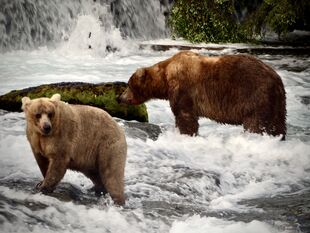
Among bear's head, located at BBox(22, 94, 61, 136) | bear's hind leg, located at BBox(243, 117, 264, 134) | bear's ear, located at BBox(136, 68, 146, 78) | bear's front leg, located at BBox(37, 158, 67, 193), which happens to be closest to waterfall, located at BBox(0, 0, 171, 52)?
bear's ear, located at BBox(136, 68, 146, 78)

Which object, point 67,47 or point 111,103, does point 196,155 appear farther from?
point 67,47

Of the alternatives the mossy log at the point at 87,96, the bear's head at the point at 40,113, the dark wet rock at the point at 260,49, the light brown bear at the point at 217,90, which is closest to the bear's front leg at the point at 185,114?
the light brown bear at the point at 217,90

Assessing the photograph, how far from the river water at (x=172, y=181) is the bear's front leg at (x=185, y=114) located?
10 centimetres

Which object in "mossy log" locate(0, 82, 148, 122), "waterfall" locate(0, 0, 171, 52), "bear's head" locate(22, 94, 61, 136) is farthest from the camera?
"waterfall" locate(0, 0, 171, 52)

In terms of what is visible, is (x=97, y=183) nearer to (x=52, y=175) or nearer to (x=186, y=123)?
(x=52, y=175)

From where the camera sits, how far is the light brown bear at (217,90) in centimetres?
491

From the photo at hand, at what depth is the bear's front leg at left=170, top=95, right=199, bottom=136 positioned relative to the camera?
197 inches

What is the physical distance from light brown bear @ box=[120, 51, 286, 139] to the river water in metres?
0.14

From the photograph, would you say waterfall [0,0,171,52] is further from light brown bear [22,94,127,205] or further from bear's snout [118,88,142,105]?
light brown bear [22,94,127,205]

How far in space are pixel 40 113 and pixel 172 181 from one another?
129 centimetres

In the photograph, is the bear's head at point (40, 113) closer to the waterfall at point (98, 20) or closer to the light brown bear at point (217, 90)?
the light brown bear at point (217, 90)

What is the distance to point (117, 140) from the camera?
3.12 meters

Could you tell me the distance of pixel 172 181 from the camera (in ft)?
12.1

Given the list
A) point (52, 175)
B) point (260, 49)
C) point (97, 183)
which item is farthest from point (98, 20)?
point (52, 175)
